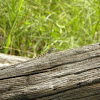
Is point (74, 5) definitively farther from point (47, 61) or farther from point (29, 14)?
point (47, 61)

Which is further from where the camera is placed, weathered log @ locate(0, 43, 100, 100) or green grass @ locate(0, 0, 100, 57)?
green grass @ locate(0, 0, 100, 57)

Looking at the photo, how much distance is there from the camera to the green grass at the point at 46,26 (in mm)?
2904

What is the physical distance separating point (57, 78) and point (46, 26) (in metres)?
1.99

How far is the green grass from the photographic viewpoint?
290cm

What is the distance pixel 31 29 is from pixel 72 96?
202cm

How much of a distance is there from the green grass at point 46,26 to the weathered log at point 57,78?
4.75 ft

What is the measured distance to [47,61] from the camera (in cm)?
132

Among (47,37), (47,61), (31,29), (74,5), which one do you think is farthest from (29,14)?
(47,61)

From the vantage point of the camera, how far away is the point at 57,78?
1.23 meters

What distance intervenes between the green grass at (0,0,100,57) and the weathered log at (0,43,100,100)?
1.45 m

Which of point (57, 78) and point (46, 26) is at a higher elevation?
point (46, 26)

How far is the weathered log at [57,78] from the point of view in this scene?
1.19 m

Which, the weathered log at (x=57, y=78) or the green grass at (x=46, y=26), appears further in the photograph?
the green grass at (x=46, y=26)

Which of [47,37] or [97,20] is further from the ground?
[97,20]
